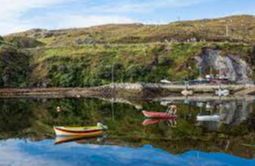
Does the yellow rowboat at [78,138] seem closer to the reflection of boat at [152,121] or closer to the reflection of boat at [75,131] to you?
the reflection of boat at [75,131]

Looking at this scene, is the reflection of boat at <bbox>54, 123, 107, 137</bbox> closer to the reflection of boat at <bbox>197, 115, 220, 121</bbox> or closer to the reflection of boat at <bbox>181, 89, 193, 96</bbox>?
the reflection of boat at <bbox>197, 115, 220, 121</bbox>

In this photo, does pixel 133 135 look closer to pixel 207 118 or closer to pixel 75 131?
pixel 75 131

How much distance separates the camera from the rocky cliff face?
140 m

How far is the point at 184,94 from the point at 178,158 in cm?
7023

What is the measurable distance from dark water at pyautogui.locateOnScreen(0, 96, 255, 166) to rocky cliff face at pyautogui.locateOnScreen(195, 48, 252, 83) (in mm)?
27669

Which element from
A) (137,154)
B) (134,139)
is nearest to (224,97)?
(134,139)

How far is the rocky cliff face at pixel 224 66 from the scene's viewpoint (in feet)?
461

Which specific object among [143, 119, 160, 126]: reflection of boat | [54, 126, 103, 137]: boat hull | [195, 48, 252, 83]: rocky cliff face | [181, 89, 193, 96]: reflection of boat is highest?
[195, 48, 252, 83]: rocky cliff face

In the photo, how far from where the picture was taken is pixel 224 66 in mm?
143250

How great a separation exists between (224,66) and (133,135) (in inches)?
2970

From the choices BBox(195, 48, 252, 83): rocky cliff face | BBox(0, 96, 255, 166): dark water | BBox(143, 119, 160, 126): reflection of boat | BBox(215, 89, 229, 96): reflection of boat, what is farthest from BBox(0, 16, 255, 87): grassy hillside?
BBox(143, 119, 160, 126): reflection of boat

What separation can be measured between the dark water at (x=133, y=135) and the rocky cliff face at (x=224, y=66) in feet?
90.8

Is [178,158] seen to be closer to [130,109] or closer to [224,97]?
[130,109]

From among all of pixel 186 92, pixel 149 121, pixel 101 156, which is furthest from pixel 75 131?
pixel 186 92
